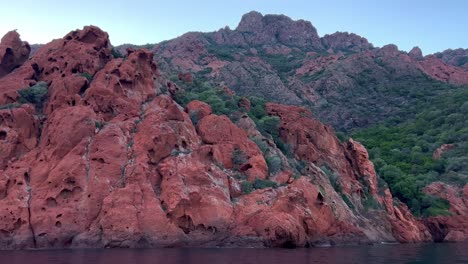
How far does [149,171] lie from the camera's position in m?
43.8

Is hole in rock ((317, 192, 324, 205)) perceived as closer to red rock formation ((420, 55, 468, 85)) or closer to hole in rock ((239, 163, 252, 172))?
hole in rock ((239, 163, 252, 172))

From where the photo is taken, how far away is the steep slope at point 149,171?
4012 centimetres

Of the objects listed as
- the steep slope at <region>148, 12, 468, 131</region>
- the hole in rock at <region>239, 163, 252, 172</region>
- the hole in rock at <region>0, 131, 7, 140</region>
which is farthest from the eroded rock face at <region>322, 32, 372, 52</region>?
the hole in rock at <region>0, 131, 7, 140</region>

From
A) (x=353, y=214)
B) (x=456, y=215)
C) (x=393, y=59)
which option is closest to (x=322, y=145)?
(x=353, y=214)

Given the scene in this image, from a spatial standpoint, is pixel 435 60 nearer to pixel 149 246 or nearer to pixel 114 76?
Answer: pixel 114 76

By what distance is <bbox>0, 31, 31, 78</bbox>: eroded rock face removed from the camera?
187ft

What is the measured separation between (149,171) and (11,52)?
26.0 m

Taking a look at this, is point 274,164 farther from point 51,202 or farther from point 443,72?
point 443,72

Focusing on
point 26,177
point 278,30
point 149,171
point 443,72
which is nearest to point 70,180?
point 26,177

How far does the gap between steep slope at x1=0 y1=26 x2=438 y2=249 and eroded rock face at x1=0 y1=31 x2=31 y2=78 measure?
2.04 m

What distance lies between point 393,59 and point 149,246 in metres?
123

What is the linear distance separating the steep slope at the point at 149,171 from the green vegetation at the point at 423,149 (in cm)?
682

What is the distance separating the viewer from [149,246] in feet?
127

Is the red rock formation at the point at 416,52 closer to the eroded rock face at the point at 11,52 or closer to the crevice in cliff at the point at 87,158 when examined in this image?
the eroded rock face at the point at 11,52
